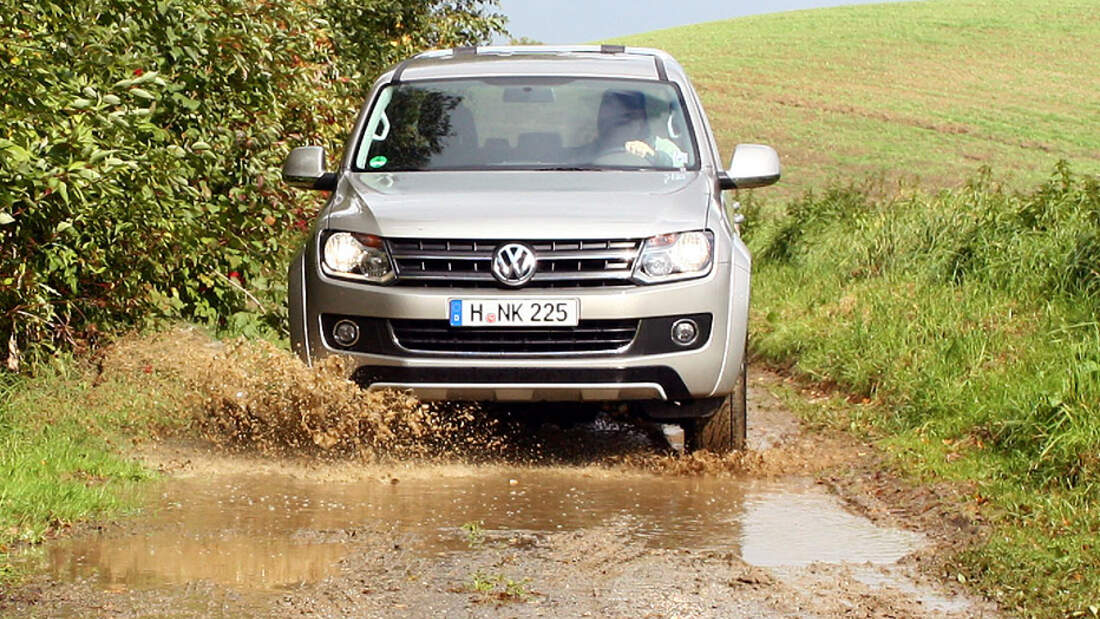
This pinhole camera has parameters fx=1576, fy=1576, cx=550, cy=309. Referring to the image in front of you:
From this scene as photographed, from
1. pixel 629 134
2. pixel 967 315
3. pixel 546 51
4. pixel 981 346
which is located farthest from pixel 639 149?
pixel 967 315

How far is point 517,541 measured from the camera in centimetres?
567

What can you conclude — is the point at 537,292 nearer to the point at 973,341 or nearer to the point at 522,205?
the point at 522,205

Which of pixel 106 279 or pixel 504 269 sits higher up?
pixel 504 269

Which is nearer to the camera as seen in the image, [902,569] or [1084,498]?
[902,569]

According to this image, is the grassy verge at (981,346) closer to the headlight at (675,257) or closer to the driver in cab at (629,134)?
the headlight at (675,257)

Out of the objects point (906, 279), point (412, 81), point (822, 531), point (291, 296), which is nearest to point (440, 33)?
point (906, 279)

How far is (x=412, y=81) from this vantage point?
27.4 ft

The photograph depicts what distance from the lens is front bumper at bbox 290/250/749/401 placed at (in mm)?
6738

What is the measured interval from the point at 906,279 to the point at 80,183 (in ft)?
23.1

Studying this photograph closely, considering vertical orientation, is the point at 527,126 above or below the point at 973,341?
above

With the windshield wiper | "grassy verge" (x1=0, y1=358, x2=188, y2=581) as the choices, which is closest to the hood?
the windshield wiper

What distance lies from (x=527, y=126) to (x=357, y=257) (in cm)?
145

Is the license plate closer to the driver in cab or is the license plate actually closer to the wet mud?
the wet mud

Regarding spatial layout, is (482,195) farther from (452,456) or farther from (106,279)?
(106,279)
